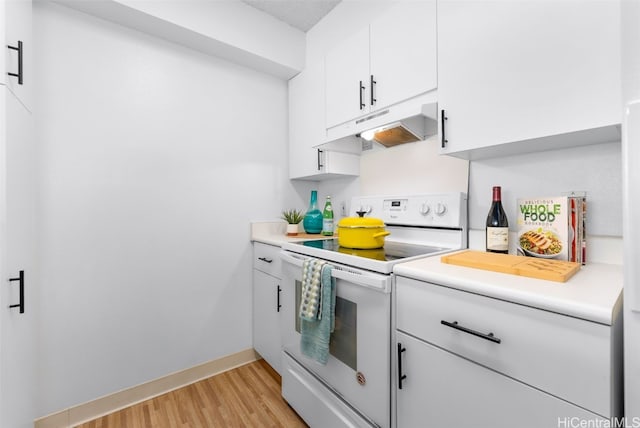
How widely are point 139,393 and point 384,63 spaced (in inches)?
93.7

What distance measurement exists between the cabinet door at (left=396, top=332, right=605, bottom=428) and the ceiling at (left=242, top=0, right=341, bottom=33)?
7.05 feet

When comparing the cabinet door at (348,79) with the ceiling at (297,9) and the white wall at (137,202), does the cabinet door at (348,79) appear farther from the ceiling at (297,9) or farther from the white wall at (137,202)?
the white wall at (137,202)

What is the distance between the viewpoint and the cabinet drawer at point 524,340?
621 mm

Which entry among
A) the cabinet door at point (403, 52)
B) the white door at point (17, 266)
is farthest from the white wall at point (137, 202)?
the cabinet door at point (403, 52)

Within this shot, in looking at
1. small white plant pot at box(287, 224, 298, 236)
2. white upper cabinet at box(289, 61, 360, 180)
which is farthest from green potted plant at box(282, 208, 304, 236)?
white upper cabinet at box(289, 61, 360, 180)

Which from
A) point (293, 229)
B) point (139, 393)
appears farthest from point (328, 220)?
point (139, 393)

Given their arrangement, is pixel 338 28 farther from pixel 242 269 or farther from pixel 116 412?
pixel 116 412

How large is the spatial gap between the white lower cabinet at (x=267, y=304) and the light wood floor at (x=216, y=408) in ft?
0.63

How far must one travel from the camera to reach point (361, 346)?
1.14m

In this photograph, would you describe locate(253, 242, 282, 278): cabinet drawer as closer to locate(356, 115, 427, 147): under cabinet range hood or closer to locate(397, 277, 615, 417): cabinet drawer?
locate(356, 115, 427, 147): under cabinet range hood

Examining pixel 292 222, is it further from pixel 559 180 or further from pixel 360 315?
pixel 559 180

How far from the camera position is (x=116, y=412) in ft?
5.27

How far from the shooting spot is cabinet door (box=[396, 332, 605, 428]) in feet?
2.31

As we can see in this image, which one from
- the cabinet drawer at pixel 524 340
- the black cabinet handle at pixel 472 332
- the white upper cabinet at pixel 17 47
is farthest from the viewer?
the white upper cabinet at pixel 17 47
